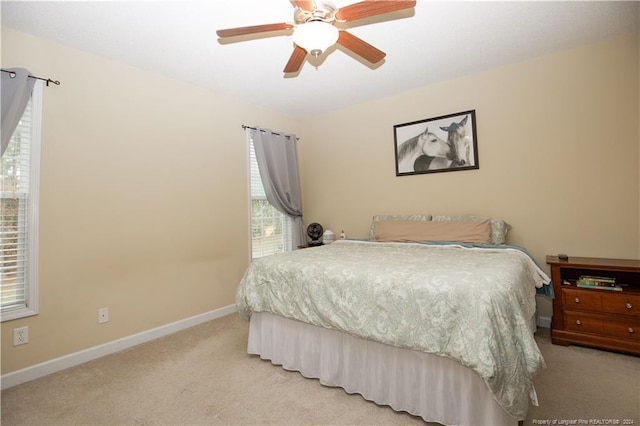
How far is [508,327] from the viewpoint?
1.36m

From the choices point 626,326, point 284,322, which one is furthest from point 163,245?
point 626,326

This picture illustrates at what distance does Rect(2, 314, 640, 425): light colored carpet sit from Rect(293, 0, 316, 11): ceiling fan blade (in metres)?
2.19

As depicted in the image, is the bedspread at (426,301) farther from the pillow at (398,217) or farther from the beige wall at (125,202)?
the beige wall at (125,202)

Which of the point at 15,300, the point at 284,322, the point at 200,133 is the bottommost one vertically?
the point at 284,322

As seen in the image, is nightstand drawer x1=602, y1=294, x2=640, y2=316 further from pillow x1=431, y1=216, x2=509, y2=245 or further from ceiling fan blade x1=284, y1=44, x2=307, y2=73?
ceiling fan blade x1=284, y1=44, x2=307, y2=73

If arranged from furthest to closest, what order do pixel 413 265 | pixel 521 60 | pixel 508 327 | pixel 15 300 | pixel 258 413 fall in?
pixel 521 60
pixel 15 300
pixel 413 265
pixel 258 413
pixel 508 327

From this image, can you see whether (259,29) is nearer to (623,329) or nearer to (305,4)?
(305,4)

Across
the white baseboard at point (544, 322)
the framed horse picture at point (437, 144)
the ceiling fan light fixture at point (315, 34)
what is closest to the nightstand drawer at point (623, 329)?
the white baseboard at point (544, 322)

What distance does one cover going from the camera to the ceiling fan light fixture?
1.63 meters

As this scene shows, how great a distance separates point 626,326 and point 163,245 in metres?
3.86

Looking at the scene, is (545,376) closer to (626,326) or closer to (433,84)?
(626,326)

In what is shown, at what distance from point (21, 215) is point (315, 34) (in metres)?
2.41

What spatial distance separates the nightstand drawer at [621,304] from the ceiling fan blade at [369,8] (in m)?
2.50

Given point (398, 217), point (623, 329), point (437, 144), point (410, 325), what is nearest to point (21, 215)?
point (410, 325)
